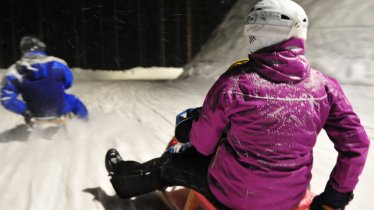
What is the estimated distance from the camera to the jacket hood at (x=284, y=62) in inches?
61.9

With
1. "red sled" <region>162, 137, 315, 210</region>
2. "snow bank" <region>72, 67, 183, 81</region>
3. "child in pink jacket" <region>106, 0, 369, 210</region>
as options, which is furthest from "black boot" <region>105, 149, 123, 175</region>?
"snow bank" <region>72, 67, 183, 81</region>

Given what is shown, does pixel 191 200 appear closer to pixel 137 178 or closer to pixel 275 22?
pixel 137 178

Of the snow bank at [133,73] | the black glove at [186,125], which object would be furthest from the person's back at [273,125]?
the snow bank at [133,73]

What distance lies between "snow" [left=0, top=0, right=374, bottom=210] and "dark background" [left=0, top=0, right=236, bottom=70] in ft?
10.9

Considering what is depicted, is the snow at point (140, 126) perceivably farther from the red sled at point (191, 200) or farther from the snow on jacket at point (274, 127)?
the snow on jacket at point (274, 127)

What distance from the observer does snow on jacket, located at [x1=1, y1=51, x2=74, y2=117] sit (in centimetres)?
409

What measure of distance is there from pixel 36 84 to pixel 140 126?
4.29ft

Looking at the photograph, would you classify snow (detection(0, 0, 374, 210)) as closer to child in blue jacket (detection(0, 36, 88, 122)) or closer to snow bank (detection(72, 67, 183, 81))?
child in blue jacket (detection(0, 36, 88, 122))

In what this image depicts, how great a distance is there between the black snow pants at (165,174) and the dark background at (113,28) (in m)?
10.8

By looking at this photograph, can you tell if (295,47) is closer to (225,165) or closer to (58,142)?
(225,165)

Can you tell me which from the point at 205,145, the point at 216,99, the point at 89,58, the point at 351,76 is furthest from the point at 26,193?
the point at 89,58

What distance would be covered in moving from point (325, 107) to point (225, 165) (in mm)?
510

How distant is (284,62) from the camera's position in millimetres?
1568

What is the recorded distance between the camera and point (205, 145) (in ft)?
5.89
